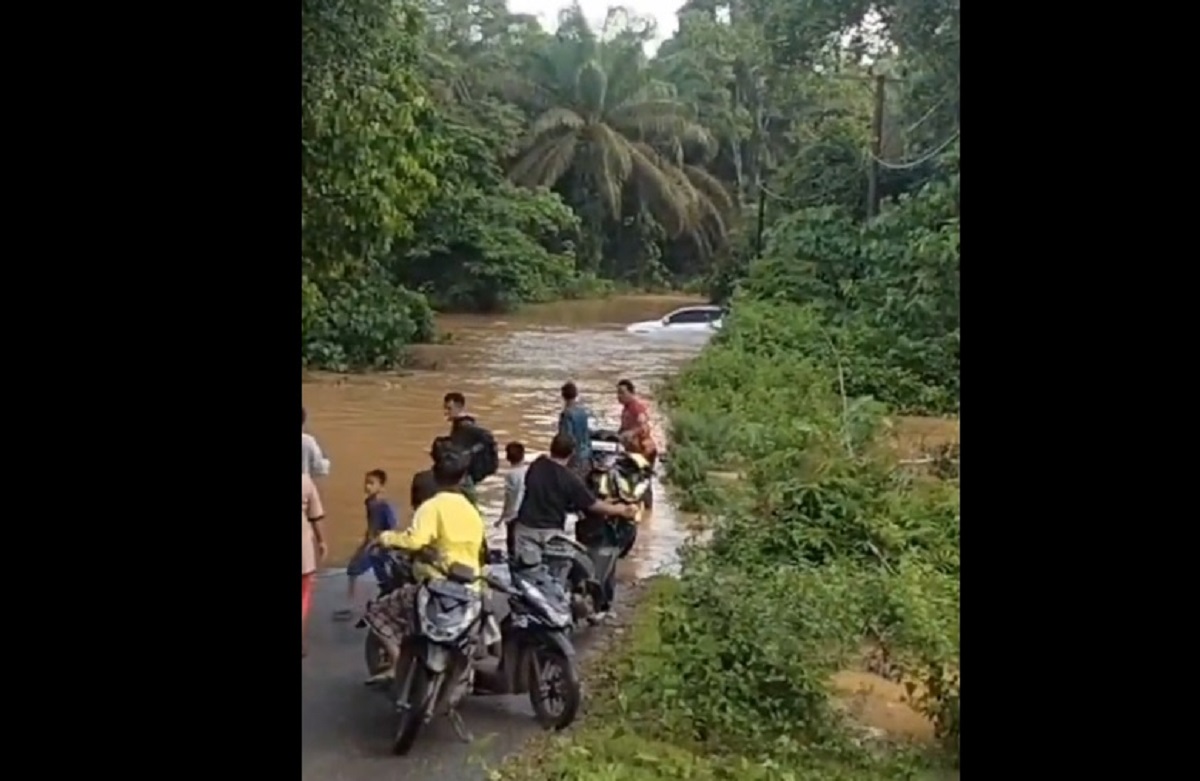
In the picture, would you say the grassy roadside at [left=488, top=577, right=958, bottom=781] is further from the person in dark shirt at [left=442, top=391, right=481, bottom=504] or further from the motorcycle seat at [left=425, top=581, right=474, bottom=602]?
the person in dark shirt at [left=442, top=391, right=481, bottom=504]

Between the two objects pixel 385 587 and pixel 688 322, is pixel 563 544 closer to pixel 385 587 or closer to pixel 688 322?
pixel 385 587

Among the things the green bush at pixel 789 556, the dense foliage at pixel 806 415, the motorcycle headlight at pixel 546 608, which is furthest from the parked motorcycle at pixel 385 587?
the green bush at pixel 789 556

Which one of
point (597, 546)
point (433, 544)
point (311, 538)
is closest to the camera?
point (311, 538)

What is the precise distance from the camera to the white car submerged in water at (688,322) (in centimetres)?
282

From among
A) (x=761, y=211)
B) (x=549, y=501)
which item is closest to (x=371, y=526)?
(x=549, y=501)

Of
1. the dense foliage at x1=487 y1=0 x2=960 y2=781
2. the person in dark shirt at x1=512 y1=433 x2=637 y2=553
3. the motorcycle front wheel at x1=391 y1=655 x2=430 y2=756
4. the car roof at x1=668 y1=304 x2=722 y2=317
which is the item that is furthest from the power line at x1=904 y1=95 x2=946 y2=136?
the motorcycle front wheel at x1=391 y1=655 x2=430 y2=756

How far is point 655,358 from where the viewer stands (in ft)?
9.20

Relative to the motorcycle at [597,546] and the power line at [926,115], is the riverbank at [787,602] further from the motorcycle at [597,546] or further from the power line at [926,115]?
the power line at [926,115]

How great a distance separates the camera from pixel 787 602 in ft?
8.71

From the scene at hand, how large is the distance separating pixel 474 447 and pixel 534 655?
16.3 inches

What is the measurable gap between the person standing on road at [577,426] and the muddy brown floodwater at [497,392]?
0.02 meters
